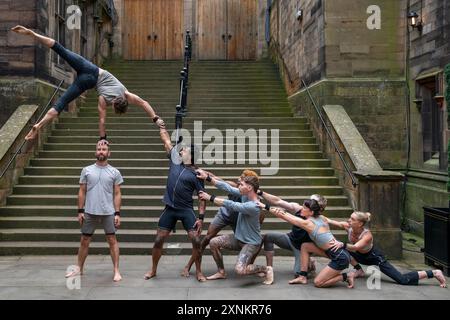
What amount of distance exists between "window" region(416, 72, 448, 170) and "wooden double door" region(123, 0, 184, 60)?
10821 millimetres

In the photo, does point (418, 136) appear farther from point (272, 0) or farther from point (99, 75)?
point (272, 0)

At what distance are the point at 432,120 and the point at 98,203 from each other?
708 cm

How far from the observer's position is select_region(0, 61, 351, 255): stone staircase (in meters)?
7.36

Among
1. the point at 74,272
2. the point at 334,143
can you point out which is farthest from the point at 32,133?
the point at 334,143

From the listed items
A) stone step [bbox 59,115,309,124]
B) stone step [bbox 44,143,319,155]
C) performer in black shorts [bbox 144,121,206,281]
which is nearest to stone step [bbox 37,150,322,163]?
stone step [bbox 44,143,319,155]

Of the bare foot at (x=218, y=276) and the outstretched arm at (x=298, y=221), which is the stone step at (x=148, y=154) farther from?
the outstretched arm at (x=298, y=221)

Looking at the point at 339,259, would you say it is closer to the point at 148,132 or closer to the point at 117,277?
the point at 117,277

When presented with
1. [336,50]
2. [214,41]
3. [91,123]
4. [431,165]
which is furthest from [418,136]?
[214,41]

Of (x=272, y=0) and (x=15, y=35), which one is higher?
(x=272, y=0)

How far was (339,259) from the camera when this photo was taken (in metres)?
5.37

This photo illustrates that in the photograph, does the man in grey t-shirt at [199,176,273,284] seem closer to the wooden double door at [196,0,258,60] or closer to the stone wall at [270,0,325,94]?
the stone wall at [270,0,325,94]

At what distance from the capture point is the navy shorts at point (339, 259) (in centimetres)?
534

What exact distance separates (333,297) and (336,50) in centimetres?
657

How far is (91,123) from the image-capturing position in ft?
35.8
